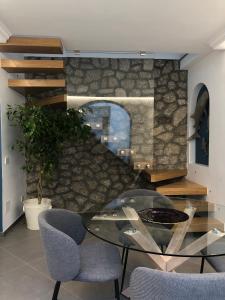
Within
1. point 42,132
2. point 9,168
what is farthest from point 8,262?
point 42,132

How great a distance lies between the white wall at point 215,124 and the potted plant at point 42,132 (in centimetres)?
195

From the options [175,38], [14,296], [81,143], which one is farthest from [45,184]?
[175,38]

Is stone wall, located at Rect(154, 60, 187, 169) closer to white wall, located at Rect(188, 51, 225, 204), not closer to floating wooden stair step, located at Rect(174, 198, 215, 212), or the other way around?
white wall, located at Rect(188, 51, 225, 204)

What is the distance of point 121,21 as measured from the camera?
127 inches

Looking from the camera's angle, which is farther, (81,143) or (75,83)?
(81,143)

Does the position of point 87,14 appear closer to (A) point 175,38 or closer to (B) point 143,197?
(A) point 175,38

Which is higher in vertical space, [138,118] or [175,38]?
[175,38]

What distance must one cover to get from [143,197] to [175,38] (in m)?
2.16

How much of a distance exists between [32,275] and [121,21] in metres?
2.90

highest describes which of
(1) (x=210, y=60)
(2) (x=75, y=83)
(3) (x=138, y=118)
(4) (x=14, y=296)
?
(1) (x=210, y=60)

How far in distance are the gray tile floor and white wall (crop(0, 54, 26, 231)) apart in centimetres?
48

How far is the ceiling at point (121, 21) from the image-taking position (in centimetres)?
284

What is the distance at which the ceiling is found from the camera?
284 cm

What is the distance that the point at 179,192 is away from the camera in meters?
4.38
